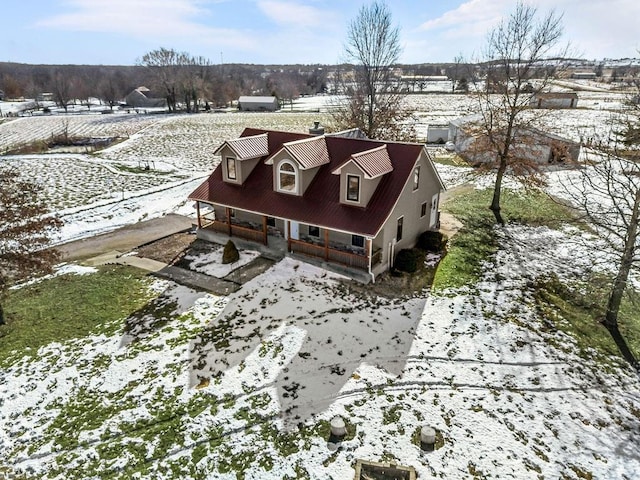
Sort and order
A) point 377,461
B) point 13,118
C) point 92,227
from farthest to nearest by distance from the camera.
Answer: point 13,118 < point 92,227 < point 377,461

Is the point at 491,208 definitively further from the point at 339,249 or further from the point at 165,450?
the point at 165,450

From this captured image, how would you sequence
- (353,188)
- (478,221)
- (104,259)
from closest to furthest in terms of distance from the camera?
(353,188), (104,259), (478,221)

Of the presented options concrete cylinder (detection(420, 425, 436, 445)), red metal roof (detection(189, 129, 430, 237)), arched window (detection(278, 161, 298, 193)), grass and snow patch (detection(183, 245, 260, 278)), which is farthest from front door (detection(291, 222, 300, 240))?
concrete cylinder (detection(420, 425, 436, 445))

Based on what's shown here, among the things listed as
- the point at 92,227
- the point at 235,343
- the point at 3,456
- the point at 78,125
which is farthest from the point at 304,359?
the point at 78,125

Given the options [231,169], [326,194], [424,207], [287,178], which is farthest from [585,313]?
[231,169]

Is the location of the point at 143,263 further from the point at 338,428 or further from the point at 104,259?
the point at 338,428

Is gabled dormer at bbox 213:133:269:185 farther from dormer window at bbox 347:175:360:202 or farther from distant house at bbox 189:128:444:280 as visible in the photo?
dormer window at bbox 347:175:360:202

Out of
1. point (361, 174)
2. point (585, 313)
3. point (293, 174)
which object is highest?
point (361, 174)
